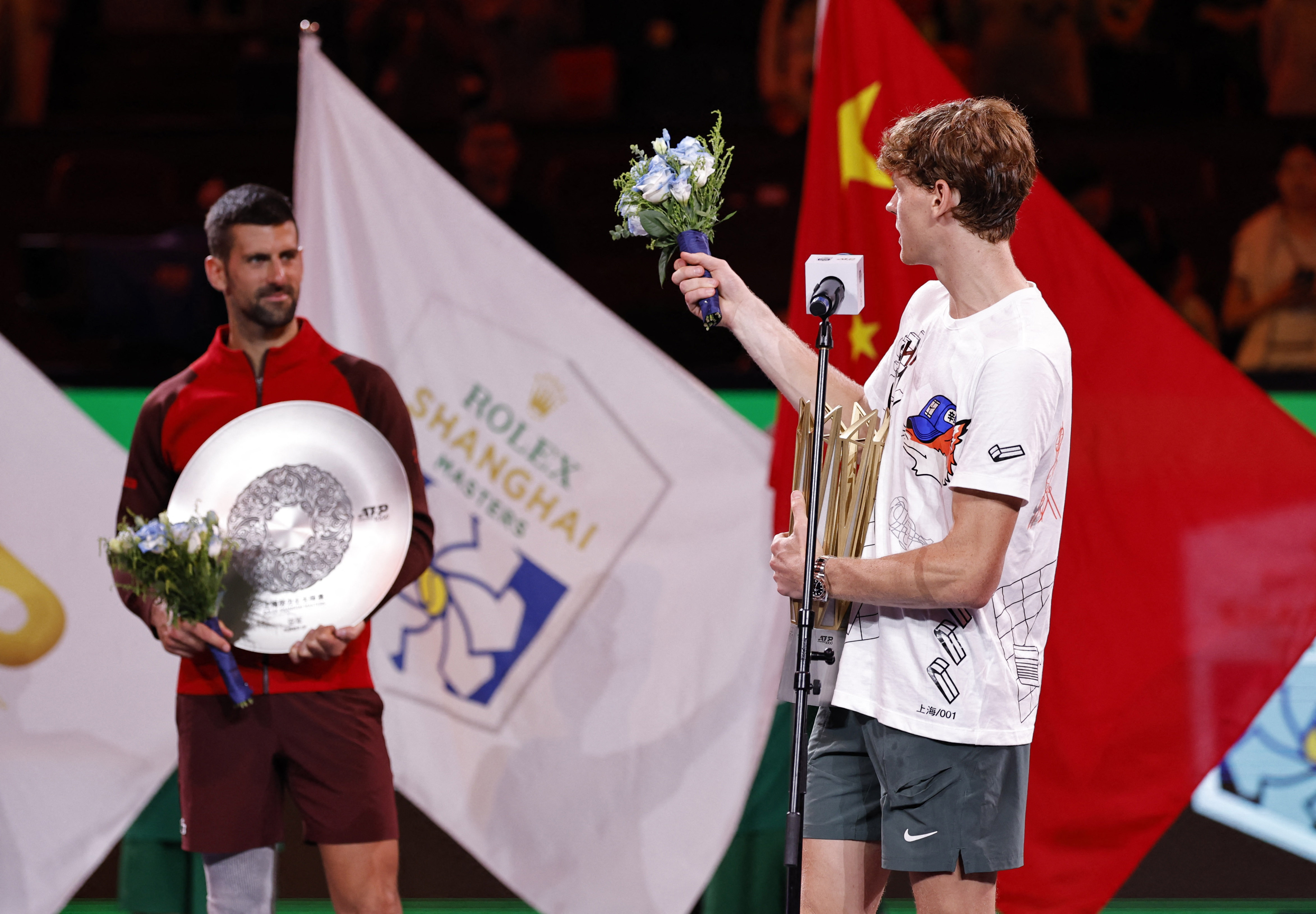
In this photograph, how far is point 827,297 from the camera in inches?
79.5

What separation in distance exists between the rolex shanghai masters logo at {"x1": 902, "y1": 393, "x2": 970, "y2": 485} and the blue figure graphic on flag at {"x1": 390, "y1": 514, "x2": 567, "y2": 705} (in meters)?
1.50

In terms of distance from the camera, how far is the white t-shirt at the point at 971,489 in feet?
6.39

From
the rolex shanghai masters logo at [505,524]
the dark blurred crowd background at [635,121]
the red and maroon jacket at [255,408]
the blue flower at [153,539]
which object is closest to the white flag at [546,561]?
the rolex shanghai masters logo at [505,524]

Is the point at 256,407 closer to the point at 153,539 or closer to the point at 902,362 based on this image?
the point at 153,539

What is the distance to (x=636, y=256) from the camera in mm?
5262

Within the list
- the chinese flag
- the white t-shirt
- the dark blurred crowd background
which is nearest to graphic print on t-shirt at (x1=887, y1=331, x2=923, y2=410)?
the white t-shirt

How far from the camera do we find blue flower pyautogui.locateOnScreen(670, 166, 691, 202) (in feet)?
7.03

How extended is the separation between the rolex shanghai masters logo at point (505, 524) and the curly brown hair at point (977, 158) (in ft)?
4.85

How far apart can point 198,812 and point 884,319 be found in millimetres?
1707

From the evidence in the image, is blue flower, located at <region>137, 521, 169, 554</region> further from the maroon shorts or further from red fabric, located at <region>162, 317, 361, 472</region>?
the maroon shorts

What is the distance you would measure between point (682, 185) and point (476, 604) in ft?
5.02

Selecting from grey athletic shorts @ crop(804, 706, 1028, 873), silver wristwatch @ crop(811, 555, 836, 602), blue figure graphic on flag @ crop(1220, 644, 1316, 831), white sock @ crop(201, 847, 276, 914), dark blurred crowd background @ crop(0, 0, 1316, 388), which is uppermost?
dark blurred crowd background @ crop(0, 0, 1316, 388)

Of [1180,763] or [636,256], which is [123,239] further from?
[1180,763]

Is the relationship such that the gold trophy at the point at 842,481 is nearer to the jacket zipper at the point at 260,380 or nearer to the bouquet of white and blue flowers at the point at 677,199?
the bouquet of white and blue flowers at the point at 677,199
